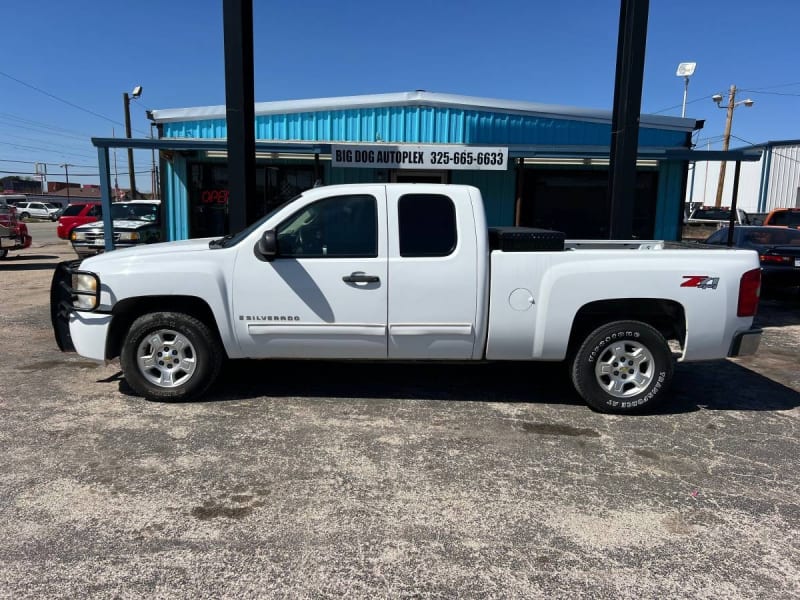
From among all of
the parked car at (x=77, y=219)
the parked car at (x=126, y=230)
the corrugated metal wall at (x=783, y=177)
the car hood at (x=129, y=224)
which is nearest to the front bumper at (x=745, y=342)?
the parked car at (x=126, y=230)

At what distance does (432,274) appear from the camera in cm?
482

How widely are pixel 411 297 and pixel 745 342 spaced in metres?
2.85

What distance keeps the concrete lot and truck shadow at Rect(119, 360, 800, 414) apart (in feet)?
0.13

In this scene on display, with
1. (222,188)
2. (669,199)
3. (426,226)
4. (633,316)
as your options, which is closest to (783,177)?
(669,199)

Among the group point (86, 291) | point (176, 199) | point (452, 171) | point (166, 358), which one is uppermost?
point (452, 171)

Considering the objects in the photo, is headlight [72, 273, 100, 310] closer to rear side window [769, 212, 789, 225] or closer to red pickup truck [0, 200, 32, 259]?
red pickup truck [0, 200, 32, 259]

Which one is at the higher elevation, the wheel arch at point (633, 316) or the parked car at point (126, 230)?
the parked car at point (126, 230)

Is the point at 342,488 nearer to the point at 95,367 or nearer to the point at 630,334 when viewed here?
the point at 630,334

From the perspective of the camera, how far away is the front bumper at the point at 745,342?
16.1 ft

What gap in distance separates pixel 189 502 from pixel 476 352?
2562mm

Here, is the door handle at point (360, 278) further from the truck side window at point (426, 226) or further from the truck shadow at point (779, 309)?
the truck shadow at point (779, 309)

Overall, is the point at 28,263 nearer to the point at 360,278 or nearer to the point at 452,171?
the point at 452,171

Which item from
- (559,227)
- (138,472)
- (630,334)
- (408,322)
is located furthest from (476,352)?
(559,227)

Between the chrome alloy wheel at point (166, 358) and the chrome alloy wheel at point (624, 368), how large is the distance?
3.52m
